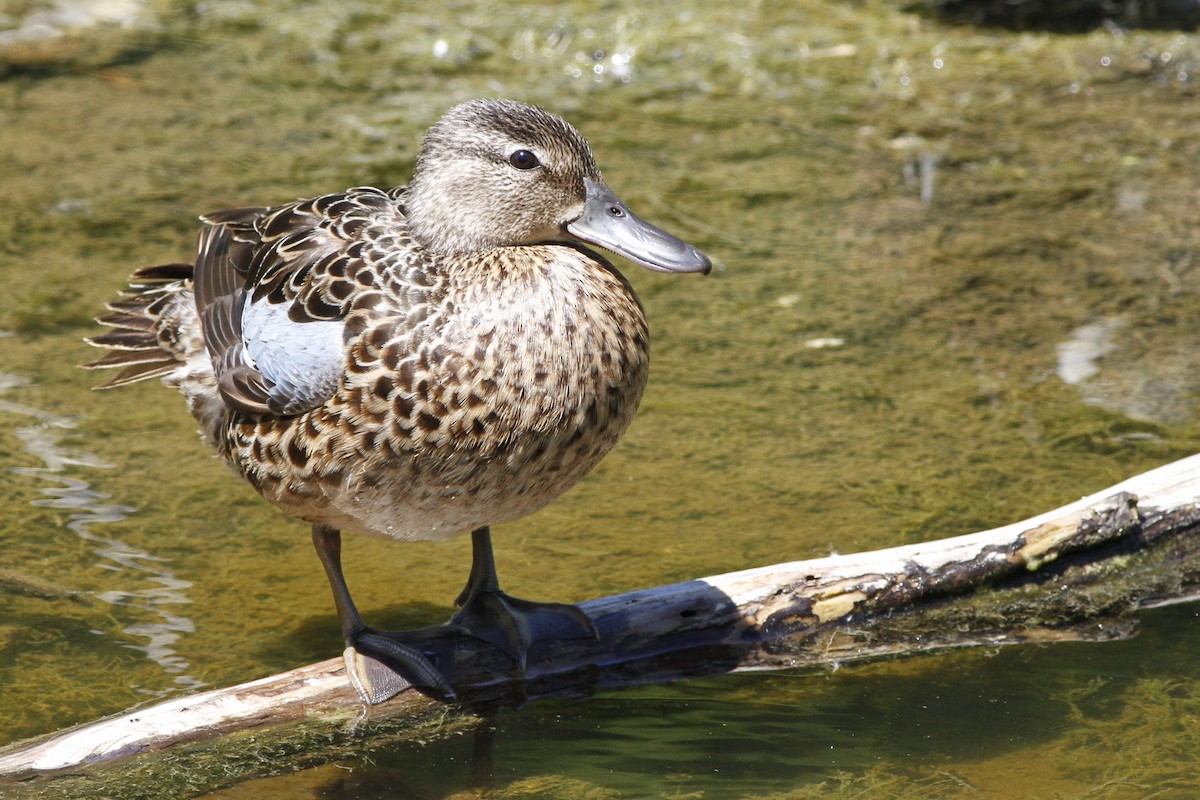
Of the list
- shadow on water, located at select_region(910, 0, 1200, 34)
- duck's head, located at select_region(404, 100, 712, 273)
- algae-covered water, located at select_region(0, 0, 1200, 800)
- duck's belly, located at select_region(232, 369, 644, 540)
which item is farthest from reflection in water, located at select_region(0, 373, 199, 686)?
shadow on water, located at select_region(910, 0, 1200, 34)

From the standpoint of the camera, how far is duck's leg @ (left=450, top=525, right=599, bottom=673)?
13.6 feet

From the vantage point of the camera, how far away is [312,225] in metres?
4.21

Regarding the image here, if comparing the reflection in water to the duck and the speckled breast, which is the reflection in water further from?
the speckled breast

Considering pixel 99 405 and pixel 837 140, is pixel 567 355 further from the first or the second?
pixel 837 140

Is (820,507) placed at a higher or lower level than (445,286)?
lower

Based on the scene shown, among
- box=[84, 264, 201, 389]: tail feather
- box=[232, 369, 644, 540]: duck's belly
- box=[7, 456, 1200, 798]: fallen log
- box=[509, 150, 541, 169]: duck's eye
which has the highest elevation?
box=[509, 150, 541, 169]: duck's eye

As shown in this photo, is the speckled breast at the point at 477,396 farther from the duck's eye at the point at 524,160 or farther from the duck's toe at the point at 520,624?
the duck's toe at the point at 520,624

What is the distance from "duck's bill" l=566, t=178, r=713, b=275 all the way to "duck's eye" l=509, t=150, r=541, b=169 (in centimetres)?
17

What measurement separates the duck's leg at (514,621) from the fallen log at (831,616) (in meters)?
0.04

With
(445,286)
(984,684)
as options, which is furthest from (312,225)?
(984,684)

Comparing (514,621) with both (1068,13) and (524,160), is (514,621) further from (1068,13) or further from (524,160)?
(1068,13)

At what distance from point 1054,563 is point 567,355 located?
1.69m

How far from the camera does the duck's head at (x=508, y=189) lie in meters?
3.92

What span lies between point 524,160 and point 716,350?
7.39ft
